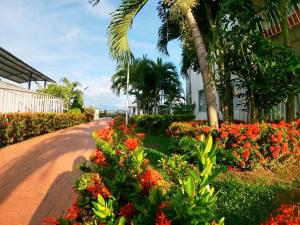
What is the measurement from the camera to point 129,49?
9.87 m

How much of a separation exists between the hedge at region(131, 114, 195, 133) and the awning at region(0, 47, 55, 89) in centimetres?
717

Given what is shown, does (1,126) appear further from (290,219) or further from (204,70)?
(290,219)

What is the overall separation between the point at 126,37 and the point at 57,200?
5.24 meters

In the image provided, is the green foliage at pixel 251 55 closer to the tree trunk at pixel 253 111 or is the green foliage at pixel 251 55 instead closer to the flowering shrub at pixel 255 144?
the tree trunk at pixel 253 111

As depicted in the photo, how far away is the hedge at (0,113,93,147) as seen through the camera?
1242 cm

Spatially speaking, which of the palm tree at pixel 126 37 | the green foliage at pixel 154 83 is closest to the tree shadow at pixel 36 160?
the palm tree at pixel 126 37

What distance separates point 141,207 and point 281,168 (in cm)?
675

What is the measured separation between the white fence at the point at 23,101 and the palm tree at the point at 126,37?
7.37 meters

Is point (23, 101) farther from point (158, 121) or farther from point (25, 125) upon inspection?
point (158, 121)

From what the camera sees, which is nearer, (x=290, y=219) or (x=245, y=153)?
(x=290, y=219)

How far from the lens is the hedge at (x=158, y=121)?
758 inches

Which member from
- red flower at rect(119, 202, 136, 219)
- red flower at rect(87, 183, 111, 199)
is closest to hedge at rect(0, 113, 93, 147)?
red flower at rect(87, 183, 111, 199)

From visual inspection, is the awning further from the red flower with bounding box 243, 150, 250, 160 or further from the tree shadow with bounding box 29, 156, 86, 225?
the red flower with bounding box 243, 150, 250, 160

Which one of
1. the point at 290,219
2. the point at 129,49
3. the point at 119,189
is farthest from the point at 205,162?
the point at 129,49
